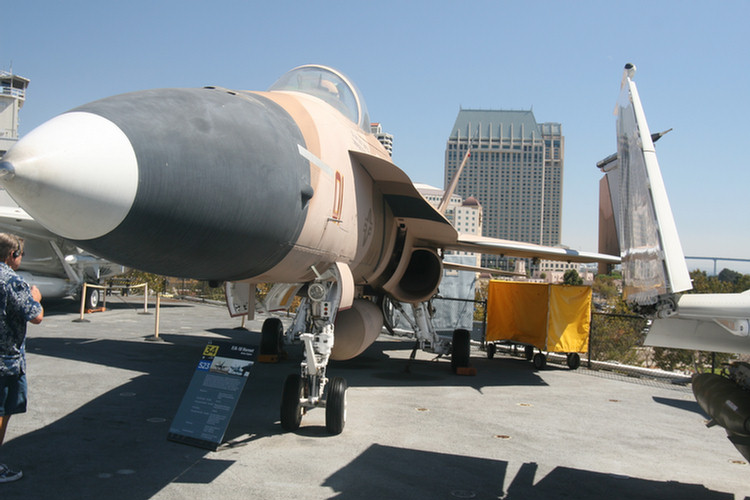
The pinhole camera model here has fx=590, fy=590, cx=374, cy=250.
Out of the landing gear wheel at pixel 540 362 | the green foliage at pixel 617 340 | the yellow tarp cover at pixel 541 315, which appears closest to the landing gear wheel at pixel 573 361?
the yellow tarp cover at pixel 541 315

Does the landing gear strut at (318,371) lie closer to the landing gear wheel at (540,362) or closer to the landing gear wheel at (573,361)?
the landing gear wheel at (540,362)

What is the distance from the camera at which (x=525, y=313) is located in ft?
41.2

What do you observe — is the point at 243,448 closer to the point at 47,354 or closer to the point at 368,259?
the point at 368,259

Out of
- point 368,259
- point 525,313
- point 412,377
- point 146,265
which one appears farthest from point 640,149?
point 525,313

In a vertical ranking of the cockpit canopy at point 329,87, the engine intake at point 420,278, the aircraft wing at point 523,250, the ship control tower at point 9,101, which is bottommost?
the engine intake at point 420,278

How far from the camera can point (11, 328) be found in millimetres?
4047

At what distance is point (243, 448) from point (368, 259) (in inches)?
102

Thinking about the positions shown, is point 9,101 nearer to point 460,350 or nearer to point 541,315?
point 541,315

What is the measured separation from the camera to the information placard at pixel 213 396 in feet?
16.5

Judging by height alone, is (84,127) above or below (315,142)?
below

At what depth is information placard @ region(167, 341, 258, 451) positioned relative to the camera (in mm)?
5035

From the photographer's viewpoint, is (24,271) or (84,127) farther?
(24,271)

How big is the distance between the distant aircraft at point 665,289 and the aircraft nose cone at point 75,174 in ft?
9.57

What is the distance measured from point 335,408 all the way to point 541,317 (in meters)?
7.65
